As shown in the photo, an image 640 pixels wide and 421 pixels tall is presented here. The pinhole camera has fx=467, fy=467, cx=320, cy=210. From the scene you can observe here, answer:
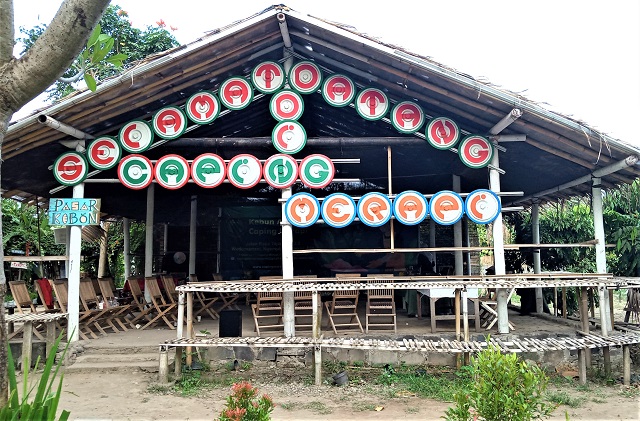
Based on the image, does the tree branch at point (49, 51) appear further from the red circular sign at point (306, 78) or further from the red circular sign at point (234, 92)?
the red circular sign at point (306, 78)

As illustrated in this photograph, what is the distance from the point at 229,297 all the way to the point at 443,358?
13.2 feet

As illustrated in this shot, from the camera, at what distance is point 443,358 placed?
6.02 meters

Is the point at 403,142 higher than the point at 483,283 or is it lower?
higher

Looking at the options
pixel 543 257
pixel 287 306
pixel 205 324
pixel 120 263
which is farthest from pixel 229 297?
→ pixel 120 263

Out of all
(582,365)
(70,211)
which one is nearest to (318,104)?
(70,211)

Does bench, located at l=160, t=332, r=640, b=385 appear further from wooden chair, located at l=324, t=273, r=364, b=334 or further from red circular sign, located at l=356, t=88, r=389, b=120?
red circular sign, located at l=356, t=88, r=389, b=120

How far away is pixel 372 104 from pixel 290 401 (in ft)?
12.7

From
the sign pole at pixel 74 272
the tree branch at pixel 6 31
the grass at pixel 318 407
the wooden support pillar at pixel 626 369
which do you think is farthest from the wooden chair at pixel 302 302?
the tree branch at pixel 6 31

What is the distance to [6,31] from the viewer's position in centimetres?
202

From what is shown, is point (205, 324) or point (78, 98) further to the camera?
point (205, 324)

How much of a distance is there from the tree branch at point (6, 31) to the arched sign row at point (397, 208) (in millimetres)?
A: 4395

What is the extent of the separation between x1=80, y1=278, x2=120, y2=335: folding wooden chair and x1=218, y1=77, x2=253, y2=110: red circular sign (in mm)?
3499

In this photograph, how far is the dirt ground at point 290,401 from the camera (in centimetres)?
452

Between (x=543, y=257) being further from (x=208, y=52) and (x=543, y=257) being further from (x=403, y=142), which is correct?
(x=208, y=52)
